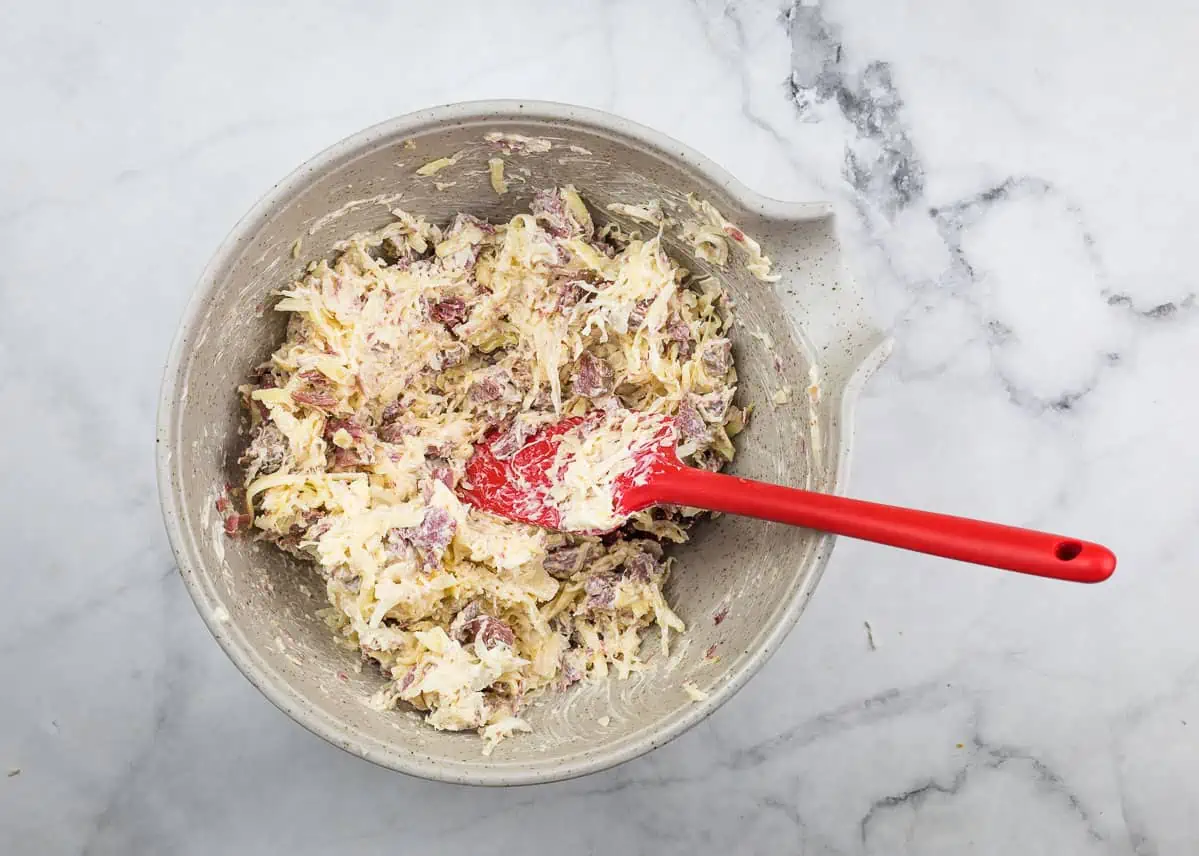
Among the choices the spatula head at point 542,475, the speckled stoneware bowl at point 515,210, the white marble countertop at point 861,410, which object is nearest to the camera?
the speckled stoneware bowl at point 515,210

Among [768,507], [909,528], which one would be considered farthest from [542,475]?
[909,528]

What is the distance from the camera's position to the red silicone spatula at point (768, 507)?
124 cm

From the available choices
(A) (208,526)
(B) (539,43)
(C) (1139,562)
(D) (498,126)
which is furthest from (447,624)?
(C) (1139,562)

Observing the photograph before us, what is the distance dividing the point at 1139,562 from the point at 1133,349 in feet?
1.32

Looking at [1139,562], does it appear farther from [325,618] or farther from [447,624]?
[325,618]

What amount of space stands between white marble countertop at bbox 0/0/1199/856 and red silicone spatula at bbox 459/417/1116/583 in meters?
0.52

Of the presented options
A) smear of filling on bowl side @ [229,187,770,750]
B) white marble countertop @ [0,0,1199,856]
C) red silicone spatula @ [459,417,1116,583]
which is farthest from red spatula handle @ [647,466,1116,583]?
white marble countertop @ [0,0,1199,856]

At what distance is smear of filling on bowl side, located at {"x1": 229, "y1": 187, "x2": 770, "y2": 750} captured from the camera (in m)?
1.56

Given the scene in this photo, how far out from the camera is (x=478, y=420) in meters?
1.67

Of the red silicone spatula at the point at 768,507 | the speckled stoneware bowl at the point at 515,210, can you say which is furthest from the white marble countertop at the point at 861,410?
the red silicone spatula at the point at 768,507

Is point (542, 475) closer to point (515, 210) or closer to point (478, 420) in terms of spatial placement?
point (478, 420)

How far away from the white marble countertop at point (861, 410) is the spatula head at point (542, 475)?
53 cm

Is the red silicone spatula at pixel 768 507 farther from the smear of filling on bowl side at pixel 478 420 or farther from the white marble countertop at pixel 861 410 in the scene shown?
the white marble countertop at pixel 861 410

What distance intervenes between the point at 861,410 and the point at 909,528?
2.01 ft
